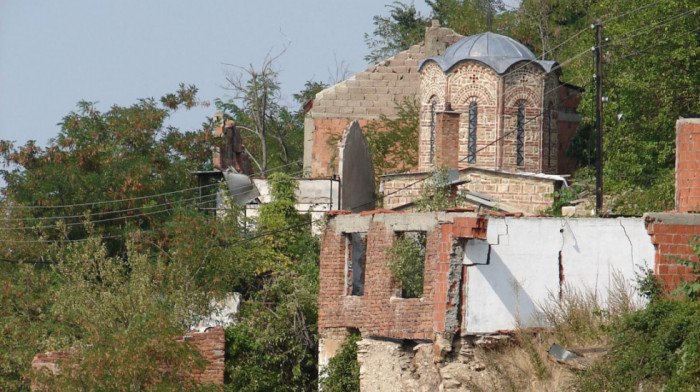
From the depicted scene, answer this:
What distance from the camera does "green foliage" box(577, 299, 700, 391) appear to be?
1692 centimetres

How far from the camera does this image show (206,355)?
955 inches

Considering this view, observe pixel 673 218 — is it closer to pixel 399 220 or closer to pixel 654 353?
pixel 654 353

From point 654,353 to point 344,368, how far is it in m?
6.69

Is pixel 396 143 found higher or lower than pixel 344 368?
higher

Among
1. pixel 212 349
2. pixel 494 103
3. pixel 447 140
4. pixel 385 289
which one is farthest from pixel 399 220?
pixel 494 103

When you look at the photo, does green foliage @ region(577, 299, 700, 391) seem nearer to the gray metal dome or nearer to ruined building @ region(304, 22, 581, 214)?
ruined building @ region(304, 22, 581, 214)

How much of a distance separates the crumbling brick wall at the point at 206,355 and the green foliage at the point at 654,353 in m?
8.19

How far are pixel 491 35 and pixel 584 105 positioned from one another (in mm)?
3058

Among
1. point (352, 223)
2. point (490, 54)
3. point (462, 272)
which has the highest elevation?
point (490, 54)

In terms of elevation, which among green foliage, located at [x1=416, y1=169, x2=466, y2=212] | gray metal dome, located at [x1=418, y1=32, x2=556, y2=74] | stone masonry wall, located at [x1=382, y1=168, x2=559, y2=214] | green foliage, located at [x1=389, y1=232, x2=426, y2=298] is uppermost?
gray metal dome, located at [x1=418, y1=32, x2=556, y2=74]

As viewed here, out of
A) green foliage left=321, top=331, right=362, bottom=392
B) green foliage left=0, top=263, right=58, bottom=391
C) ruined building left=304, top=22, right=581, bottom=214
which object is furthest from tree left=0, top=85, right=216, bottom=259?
green foliage left=321, top=331, right=362, bottom=392

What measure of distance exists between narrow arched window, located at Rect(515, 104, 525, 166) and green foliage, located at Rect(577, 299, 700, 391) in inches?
616

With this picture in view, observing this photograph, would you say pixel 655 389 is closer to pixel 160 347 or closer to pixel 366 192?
pixel 160 347

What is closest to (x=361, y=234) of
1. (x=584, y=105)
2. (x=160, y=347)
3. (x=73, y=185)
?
(x=160, y=347)
